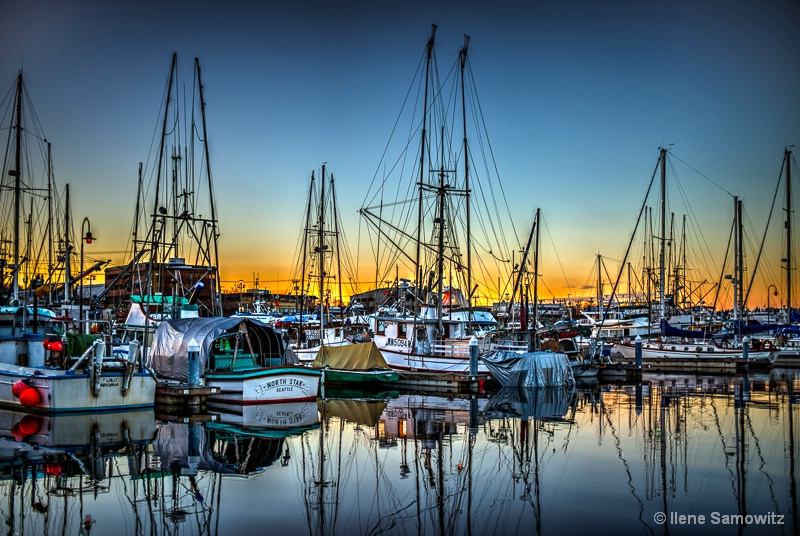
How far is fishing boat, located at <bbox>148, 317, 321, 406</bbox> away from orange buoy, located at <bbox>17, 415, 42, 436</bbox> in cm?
579

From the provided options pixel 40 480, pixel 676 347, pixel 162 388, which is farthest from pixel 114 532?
pixel 676 347

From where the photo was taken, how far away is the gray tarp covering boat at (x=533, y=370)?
33.4 m

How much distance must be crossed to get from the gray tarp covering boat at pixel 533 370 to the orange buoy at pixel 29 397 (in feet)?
66.8

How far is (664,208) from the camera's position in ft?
182

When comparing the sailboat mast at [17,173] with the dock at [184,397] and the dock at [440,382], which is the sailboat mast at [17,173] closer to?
the dock at [184,397]

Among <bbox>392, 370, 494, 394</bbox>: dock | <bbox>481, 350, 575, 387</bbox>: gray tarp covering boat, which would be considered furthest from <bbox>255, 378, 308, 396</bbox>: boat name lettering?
<bbox>481, 350, 575, 387</bbox>: gray tarp covering boat

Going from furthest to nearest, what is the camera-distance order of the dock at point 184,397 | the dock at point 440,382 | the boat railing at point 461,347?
the boat railing at point 461,347, the dock at point 440,382, the dock at point 184,397

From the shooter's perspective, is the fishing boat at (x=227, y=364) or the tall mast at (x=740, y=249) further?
the tall mast at (x=740, y=249)

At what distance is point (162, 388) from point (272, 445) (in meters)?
9.83

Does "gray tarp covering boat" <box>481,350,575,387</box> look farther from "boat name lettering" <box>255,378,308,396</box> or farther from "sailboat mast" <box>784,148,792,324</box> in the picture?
"sailboat mast" <box>784,148,792,324</box>

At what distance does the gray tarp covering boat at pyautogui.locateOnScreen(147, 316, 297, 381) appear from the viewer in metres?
27.6

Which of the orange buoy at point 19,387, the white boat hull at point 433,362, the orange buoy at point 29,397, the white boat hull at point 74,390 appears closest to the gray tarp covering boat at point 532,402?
the white boat hull at point 433,362

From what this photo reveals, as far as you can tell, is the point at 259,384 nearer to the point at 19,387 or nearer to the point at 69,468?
the point at 19,387

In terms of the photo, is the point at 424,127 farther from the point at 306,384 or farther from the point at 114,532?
the point at 114,532
